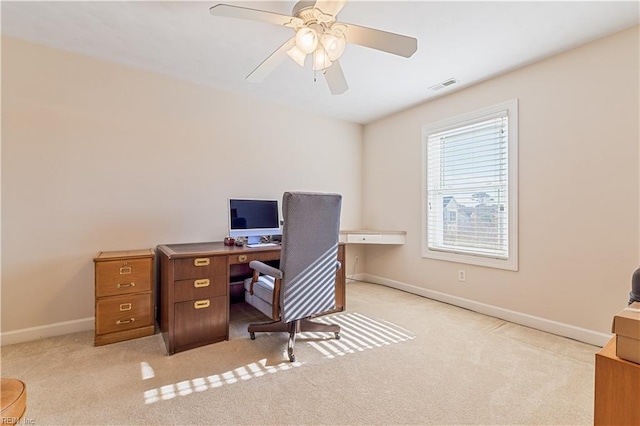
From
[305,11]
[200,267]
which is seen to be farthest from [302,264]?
[305,11]

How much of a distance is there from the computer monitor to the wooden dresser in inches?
29.7

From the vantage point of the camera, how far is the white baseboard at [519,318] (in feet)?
7.70

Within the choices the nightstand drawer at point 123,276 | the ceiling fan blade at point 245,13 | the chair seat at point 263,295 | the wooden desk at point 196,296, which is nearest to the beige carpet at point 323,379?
the wooden desk at point 196,296

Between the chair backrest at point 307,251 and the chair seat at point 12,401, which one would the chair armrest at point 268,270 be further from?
the chair seat at point 12,401

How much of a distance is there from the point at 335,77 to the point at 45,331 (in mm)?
3048

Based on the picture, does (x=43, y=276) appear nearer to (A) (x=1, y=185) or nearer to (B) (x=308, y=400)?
(A) (x=1, y=185)

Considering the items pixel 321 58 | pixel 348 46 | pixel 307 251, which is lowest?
pixel 307 251

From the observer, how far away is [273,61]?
2.06m

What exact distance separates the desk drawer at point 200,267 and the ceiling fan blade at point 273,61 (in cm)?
143

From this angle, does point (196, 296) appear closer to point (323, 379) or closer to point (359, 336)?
point (323, 379)

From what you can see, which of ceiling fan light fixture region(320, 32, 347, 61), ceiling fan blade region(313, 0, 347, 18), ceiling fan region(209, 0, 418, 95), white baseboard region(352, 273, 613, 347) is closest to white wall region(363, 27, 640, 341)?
white baseboard region(352, 273, 613, 347)

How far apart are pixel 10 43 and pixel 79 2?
0.94m

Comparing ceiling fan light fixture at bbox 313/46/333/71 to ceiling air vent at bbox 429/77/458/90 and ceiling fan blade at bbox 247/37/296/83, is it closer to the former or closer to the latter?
ceiling fan blade at bbox 247/37/296/83

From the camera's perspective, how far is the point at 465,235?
3283 millimetres
